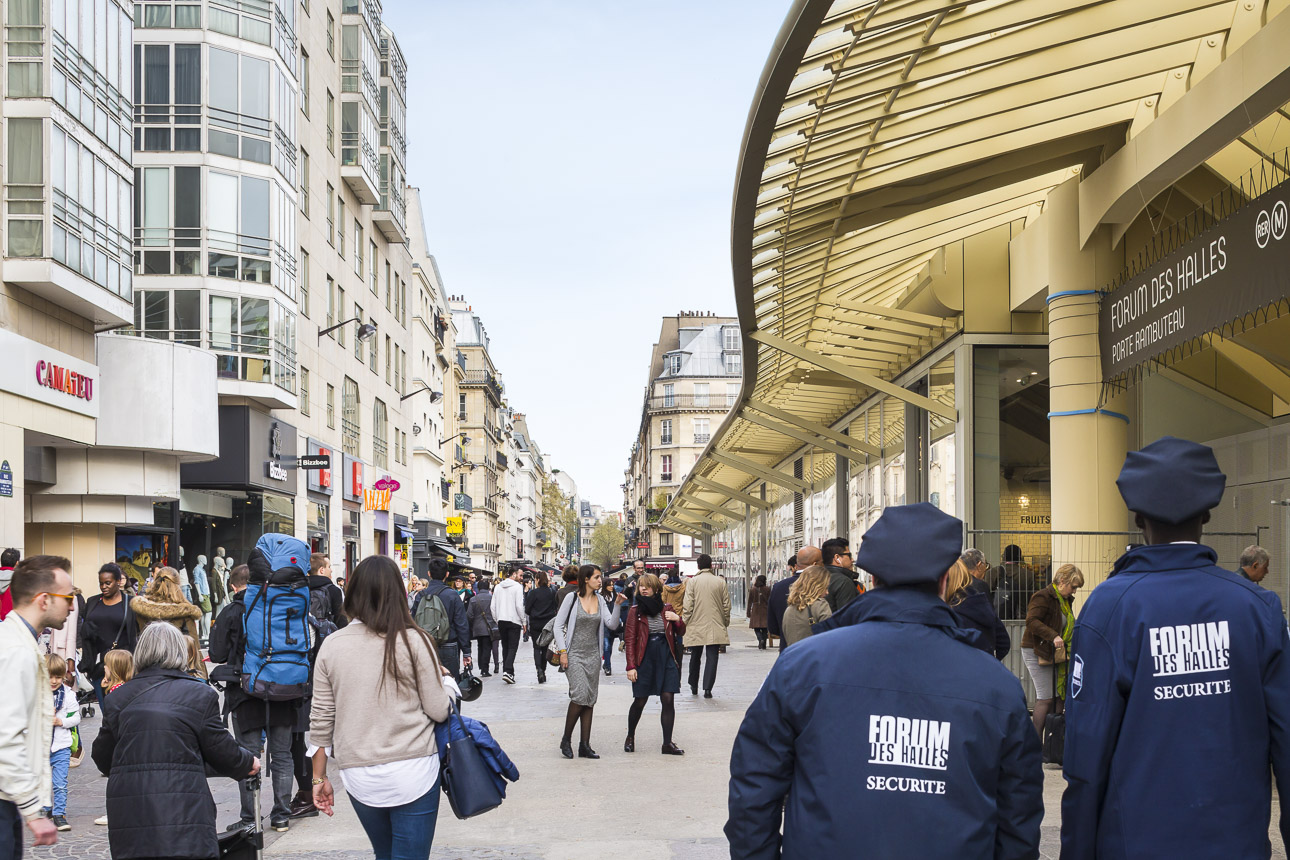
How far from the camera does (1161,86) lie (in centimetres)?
1104

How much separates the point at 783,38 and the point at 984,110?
10.5ft

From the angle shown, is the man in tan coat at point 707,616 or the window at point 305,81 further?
the window at point 305,81

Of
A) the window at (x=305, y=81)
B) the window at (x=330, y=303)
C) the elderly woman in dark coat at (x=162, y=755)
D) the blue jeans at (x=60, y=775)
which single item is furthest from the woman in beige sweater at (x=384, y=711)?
the window at (x=330, y=303)

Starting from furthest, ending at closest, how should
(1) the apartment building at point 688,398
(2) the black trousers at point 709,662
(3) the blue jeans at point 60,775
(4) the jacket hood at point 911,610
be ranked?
(1) the apartment building at point 688,398
(2) the black trousers at point 709,662
(3) the blue jeans at point 60,775
(4) the jacket hood at point 911,610

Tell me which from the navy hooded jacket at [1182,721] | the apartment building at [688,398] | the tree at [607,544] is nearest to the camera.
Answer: the navy hooded jacket at [1182,721]

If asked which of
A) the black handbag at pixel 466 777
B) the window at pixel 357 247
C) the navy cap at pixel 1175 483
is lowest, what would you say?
the black handbag at pixel 466 777

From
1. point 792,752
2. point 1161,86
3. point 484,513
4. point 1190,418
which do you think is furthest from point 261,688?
point 484,513

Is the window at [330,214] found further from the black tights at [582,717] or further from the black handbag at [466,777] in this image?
the black handbag at [466,777]

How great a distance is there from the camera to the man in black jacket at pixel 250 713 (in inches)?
327

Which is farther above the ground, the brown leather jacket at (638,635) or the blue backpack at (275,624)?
the blue backpack at (275,624)

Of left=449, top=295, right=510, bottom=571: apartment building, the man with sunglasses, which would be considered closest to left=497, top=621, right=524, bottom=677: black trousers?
the man with sunglasses

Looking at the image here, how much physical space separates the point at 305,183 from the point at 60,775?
29.4m

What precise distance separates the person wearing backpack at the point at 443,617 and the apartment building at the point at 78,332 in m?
7.30

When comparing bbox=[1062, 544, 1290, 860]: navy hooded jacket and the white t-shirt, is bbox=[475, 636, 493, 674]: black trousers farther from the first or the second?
bbox=[1062, 544, 1290, 860]: navy hooded jacket
